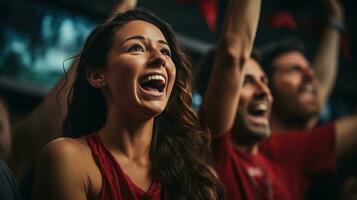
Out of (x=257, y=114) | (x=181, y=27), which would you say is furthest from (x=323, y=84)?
(x=181, y=27)

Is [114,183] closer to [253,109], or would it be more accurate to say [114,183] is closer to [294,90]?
[253,109]

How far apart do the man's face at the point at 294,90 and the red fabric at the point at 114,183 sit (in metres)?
1.10

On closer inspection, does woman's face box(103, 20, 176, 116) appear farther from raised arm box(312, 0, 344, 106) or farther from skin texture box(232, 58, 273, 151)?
raised arm box(312, 0, 344, 106)

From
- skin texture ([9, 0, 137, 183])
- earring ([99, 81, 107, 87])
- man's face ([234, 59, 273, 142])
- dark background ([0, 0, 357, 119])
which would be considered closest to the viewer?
earring ([99, 81, 107, 87])

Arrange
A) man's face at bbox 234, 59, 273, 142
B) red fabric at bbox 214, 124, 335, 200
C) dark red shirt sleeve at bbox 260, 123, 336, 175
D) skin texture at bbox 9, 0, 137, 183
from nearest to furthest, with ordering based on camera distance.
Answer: skin texture at bbox 9, 0, 137, 183
red fabric at bbox 214, 124, 335, 200
man's face at bbox 234, 59, 273, 142
dark red shirt sleeve at bbox 260, 123, 336, 175

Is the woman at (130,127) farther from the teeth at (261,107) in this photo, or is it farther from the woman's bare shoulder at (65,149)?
the teeth at (261,107)

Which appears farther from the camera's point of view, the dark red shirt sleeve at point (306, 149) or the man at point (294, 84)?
the man at point (294, 84)

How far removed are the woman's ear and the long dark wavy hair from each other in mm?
13

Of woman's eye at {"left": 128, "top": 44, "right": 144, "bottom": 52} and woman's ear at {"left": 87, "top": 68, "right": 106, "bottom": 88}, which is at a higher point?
woman's eye at {"left": 128, "top": 44, "right": 144, "bottom": 52}

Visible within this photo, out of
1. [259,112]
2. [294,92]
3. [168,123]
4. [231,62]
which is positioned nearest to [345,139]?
[294,92]

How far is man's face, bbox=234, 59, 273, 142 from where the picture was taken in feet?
5.02

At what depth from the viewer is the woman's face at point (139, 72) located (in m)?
0.98

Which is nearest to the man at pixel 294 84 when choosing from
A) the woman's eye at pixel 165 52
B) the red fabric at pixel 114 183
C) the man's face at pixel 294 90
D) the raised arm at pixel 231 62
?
the man's face at pixel 294 90

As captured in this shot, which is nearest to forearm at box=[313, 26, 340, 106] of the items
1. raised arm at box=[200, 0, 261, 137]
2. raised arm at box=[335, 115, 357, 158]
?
raised arm at box=[335, 115, 357, 158]
